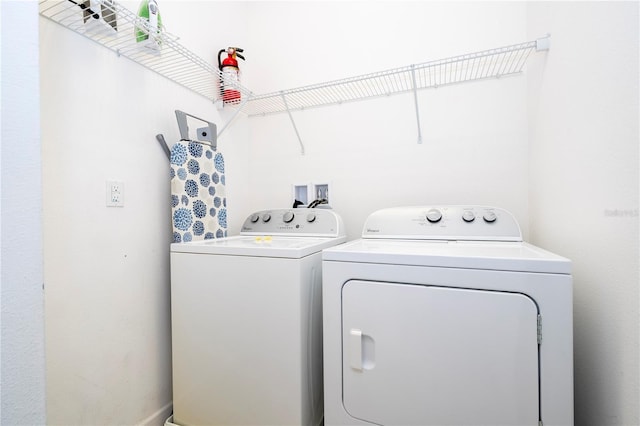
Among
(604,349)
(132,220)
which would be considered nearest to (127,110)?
(132,220)

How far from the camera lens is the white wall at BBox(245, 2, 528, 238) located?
1.54 m

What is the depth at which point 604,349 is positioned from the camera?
86cm

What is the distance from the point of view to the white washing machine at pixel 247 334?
1065 millimetres

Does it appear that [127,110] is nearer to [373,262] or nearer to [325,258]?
[325,258]

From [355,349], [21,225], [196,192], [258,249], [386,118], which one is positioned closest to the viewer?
[21,225]

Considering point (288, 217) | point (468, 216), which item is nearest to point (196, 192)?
point (288, 217)

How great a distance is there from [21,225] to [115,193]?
68 centimetres

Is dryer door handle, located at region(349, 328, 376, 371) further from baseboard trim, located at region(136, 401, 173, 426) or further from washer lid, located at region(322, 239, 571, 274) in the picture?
baseboard trim, located at region(136, 401, 173, 426)

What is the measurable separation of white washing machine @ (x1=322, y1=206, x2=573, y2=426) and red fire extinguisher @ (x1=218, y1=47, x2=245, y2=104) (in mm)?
1337

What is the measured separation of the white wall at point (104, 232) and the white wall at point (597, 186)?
1.78 metres

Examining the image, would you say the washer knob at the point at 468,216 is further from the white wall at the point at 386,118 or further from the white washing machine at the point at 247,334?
the white washing machine at the point at 247,334

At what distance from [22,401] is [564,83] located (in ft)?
6.34

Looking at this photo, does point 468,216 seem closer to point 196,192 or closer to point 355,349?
point 355,349

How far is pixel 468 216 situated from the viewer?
Result: 1.34 metres
